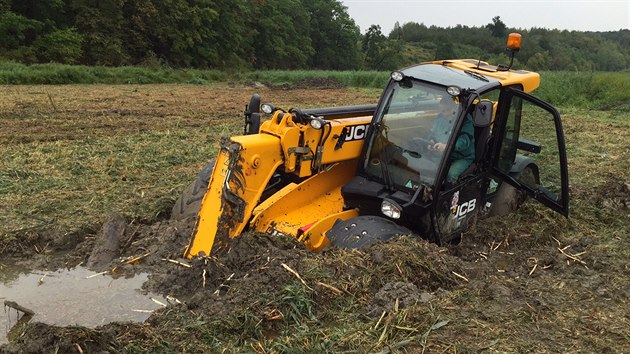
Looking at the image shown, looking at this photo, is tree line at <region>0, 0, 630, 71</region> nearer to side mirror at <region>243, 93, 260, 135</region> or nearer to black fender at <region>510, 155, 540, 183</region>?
side mirror at <region>243, 93, 260, 135</region>

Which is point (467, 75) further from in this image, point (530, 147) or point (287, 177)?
point (287, 177)

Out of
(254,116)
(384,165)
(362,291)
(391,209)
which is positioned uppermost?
(254,116)

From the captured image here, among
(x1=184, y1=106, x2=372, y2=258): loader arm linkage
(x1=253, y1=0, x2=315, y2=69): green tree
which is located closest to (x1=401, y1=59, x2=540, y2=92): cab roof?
(x1=184, y1=106, x2=372, y2=258): loader arm linkage

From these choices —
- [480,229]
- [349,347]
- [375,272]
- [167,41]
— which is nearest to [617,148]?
[480,229]

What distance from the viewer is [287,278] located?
13.6 feet

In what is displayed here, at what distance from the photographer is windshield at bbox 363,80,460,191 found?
523cm

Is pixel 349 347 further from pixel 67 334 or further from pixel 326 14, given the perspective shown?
pixel 326 14

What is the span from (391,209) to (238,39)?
141 ft

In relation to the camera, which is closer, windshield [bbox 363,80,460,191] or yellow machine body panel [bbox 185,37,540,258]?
yellow machine body panel [bbox 185,37,540,258]

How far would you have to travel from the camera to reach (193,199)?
5918 millimetres

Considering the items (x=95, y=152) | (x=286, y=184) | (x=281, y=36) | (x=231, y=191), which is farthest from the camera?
(x=281, y=36)

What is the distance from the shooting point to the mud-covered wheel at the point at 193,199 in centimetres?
582

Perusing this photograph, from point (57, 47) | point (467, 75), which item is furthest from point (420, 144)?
point (57, 47)

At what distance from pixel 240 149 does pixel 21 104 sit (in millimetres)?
11765
